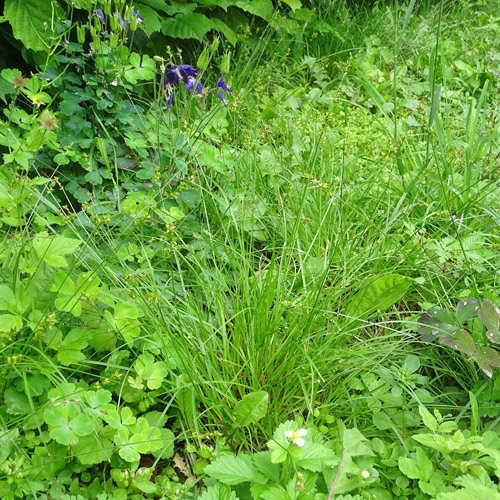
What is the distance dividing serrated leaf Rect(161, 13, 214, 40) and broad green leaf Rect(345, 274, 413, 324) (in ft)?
5.91

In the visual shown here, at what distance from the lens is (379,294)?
66.7 inches

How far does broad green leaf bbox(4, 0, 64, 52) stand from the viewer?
6.72ft

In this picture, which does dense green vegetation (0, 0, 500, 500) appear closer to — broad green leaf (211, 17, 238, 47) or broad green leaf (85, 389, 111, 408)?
broad green leaf (85, 389, 111, 408)

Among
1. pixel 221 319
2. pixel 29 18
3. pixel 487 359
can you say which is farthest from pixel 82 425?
pixel 29 18

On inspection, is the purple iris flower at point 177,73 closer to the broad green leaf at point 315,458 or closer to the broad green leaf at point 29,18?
the broad green leaf at point 29,18

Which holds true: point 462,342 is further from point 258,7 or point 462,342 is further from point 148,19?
point 258,7

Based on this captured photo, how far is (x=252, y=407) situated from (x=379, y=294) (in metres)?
0.61

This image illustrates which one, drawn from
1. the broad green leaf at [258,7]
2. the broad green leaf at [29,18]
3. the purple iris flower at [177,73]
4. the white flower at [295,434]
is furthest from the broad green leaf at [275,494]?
the broad green leaf at [258,7]

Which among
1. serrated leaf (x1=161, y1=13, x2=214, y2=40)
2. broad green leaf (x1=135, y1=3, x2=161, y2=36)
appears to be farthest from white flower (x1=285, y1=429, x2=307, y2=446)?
serrated leaf (x1=161, y1=13, x2=214, y2=40)

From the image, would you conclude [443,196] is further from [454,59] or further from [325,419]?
[454,59]

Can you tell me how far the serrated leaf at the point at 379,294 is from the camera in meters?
1.68

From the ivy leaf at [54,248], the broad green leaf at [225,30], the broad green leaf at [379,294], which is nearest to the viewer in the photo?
the ivy leaf at [54,248]

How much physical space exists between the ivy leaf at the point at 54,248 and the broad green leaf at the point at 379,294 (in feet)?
2.95

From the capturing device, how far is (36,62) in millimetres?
2262
